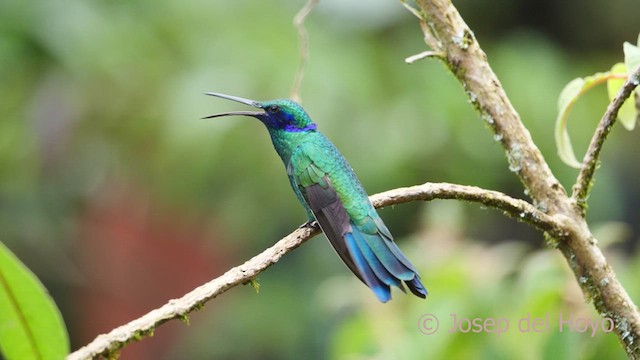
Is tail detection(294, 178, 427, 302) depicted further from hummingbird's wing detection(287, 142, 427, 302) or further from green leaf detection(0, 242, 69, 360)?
green leaf detection(0, 242, 69, 360)

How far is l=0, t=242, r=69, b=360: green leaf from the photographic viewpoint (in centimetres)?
104

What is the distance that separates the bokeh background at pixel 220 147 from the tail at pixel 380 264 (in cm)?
249

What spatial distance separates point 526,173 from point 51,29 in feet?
13.3

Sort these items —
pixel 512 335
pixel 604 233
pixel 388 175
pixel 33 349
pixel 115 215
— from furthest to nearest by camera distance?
pixel 115 215, pixel 388 175, pixel 604 233, pixel 512 335, pixel 33 349

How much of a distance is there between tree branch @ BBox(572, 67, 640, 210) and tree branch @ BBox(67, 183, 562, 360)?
0.10 m

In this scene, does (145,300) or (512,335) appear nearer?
(512,335)

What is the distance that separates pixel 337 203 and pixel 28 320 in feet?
3.48

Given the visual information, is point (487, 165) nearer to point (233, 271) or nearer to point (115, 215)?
point (115, 215)

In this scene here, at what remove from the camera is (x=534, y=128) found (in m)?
5.16

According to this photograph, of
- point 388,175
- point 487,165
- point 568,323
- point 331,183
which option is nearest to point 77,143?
point 388,175
